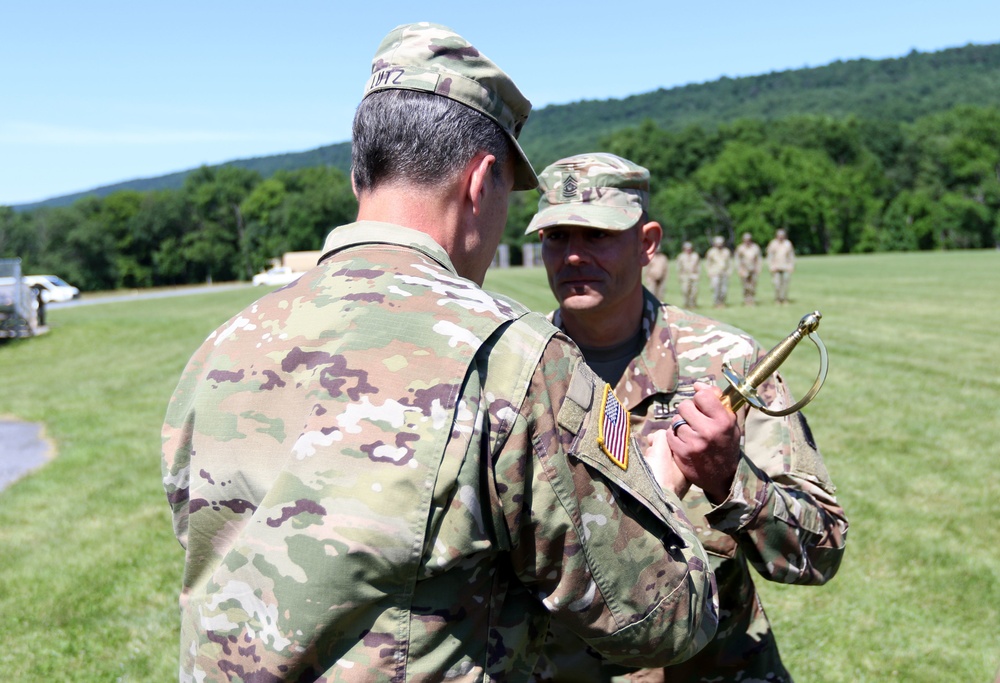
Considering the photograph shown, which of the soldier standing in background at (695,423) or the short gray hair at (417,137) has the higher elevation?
the short gray hair at (417,137)

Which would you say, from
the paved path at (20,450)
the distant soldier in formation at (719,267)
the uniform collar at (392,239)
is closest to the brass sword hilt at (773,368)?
the uniform collar at (392,239)

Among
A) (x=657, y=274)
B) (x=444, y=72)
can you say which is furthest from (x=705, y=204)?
(x=444, y=72)

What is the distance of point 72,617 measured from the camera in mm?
5840

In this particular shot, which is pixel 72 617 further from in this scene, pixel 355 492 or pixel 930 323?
pixel 930 323

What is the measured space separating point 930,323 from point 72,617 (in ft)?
60.8

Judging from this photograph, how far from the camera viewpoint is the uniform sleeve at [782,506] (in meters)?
2.38

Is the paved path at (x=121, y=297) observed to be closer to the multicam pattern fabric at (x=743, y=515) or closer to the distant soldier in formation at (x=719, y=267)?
the distant soldier in formation at (x=719, y=267)

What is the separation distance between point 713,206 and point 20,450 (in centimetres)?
8907

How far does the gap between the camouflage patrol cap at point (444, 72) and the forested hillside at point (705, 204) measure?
289ft

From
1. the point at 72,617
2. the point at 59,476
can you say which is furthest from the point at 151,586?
the point at 59,476

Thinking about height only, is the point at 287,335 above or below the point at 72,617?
above

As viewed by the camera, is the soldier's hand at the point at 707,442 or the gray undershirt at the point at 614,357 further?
the gray undershirt at the point at 614,357

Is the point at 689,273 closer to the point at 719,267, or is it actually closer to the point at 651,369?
the point at 719,267

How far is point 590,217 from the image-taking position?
332 cm
